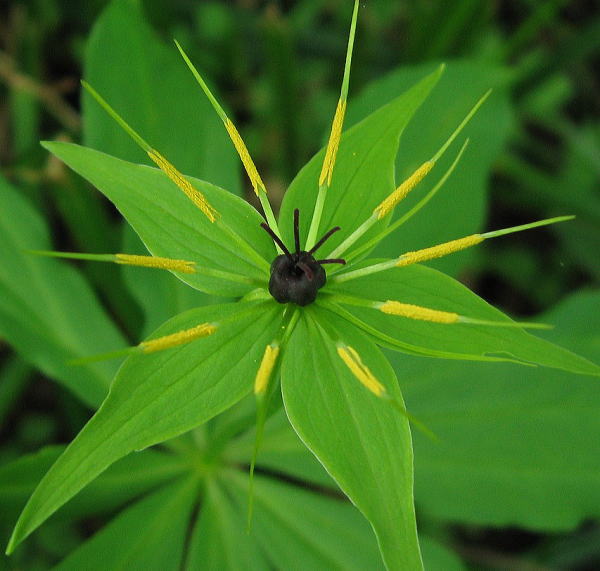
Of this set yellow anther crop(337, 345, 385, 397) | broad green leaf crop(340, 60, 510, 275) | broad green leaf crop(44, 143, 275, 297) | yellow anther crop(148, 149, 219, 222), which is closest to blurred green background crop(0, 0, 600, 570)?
broad green leaf crop(340, 60, 510, 275)

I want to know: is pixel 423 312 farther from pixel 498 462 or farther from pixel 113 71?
pixel 113 71

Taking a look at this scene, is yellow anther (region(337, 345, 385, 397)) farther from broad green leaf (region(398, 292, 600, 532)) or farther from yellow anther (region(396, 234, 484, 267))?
broad green leaf (region(398, 292, 600, 532))

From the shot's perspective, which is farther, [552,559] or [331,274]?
[552,559]

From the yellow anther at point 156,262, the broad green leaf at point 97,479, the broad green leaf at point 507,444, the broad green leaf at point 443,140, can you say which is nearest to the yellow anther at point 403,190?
the yellow anther at point 156,262

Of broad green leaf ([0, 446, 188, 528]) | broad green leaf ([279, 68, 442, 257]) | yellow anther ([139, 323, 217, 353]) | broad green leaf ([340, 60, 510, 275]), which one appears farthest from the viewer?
broad green leaf ([340, 60, 510, 275])

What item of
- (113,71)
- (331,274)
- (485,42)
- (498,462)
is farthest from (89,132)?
(485,42)

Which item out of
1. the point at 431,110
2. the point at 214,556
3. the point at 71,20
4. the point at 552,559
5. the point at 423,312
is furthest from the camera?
the point at 71,20
